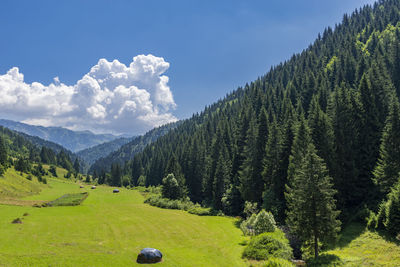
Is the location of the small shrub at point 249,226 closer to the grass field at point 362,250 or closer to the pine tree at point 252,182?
the grass field at point 362,250

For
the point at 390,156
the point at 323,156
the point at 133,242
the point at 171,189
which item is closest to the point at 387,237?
the point at 390,156

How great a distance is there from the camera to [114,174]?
541 ft

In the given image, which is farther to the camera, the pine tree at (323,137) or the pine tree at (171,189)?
the pine tree at (171,189)

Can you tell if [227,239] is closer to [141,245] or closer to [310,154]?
[141,245]

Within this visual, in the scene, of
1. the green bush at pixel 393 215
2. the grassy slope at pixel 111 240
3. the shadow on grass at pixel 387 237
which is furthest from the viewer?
the green bush at pixel 393 215

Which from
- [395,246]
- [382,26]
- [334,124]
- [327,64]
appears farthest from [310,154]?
[382,26]

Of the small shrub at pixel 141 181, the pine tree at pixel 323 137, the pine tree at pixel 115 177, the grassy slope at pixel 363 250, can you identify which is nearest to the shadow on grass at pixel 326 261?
the grassy slope at pixel 363 250

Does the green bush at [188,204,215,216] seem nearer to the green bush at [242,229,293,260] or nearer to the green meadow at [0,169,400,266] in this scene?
the green meadow at [0,169,400,266]

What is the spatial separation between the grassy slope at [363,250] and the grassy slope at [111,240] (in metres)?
12.7

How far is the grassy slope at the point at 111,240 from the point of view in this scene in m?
27.7

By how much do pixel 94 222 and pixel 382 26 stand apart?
685 ft

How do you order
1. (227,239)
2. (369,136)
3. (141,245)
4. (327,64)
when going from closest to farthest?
(141,245) < (227,239) < (369,136) < (327,64)

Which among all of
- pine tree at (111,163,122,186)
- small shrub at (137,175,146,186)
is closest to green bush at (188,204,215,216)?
small shrub at (137,175,146,186)

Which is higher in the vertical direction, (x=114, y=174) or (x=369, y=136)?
(x=369, y=136)
